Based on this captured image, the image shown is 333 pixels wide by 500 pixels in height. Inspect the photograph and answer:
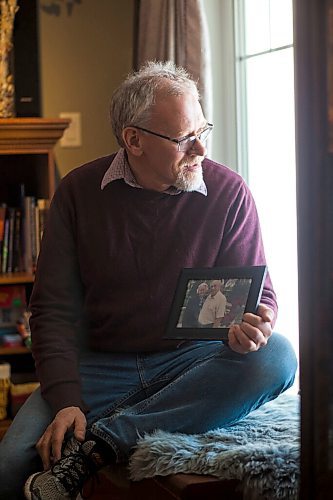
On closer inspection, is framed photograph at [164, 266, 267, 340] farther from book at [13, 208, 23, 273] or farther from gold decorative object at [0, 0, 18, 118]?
gold decorative object at [0, 0, 18, 118]

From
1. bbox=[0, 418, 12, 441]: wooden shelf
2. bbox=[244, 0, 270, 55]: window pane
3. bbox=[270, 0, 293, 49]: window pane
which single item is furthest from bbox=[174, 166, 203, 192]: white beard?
bbox=[0, 418, 12, 441]: wooden shelf

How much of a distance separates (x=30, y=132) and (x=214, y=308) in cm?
116

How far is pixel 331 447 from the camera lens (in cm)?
130

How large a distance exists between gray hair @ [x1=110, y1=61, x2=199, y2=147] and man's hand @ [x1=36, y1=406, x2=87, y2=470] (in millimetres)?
704

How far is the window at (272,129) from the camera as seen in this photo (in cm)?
290

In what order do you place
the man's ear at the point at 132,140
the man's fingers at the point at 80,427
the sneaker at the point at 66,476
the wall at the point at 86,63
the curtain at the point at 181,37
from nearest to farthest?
the sneaker at the point at 66,476, the man's fingers at the point at 80,427, the man's ear at the point at 132,140, the curtain at the point at 181,37, the wall at the point at 86,63

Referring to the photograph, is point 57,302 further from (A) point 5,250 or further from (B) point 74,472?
(A) point 5,250

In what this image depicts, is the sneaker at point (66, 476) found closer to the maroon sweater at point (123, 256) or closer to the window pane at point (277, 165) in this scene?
the maroon sweater at point (123, 256)

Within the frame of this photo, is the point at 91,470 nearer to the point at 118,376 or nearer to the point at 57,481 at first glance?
the point at 57,481

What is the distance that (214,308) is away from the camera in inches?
84.2

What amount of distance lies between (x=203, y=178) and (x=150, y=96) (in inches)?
9.5

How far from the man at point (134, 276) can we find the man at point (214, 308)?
77 millimetres

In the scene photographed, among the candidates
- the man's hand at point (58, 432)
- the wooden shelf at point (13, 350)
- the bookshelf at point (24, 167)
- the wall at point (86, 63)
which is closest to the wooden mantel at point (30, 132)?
the bookshelf at point (24, 167)

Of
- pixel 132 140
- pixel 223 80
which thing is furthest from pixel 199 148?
pixel 223 80
